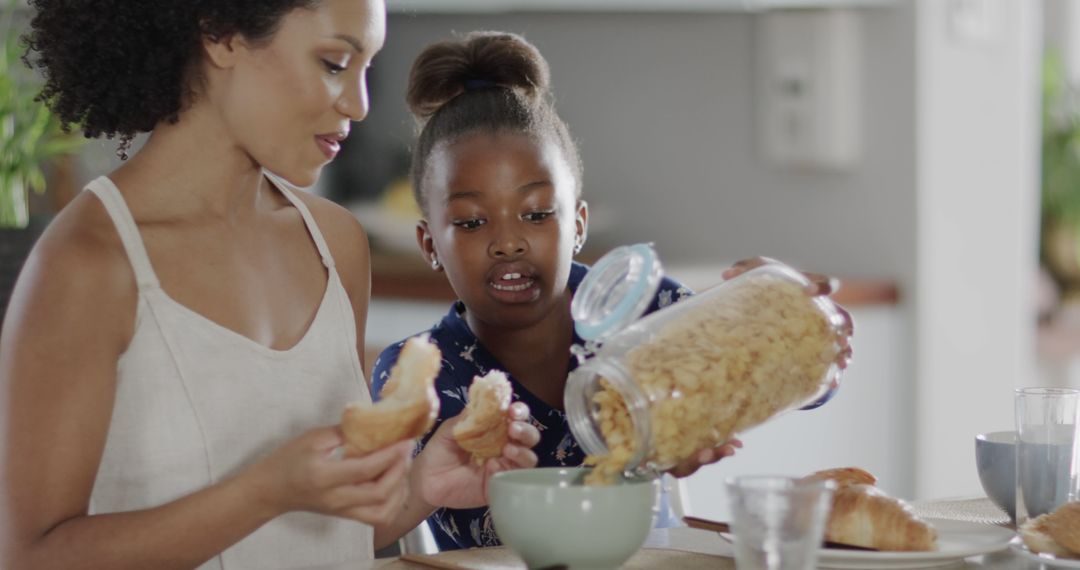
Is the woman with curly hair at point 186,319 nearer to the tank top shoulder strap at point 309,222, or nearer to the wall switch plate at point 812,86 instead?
the tank top shoulder strap at point 309,222

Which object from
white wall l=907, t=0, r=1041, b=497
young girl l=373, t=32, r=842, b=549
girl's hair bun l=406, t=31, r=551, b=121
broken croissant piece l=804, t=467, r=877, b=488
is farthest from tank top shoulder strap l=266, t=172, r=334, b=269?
white wall l=907, t=0, r=1041, b=497

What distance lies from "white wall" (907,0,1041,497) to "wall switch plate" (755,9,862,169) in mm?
136

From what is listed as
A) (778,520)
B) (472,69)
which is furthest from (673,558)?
(472,69)

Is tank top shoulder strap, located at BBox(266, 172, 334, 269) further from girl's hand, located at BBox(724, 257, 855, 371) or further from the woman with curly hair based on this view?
girl's hand, located at BBox(724, 257, 855, 371)

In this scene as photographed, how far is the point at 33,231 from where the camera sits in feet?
6.10

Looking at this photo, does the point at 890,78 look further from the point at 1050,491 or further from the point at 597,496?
the point at 597,496

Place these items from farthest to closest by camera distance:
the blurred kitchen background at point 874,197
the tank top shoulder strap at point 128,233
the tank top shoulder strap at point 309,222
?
the blurred kitchen background at point 874,197 < the tank top shoulder strap at point 309,222 < the tank top shoulder strap at point 128,233

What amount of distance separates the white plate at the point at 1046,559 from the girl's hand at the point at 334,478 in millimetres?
462

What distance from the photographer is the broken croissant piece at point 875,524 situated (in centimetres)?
104

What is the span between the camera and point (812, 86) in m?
2.70

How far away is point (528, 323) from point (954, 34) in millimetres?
1376

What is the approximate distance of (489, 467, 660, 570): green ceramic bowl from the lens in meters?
0.98

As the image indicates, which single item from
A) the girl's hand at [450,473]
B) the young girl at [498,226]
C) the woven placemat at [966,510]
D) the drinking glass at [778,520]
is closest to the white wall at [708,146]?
the young girl at [498,226]

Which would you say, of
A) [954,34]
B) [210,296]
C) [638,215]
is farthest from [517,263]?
[638,215]
